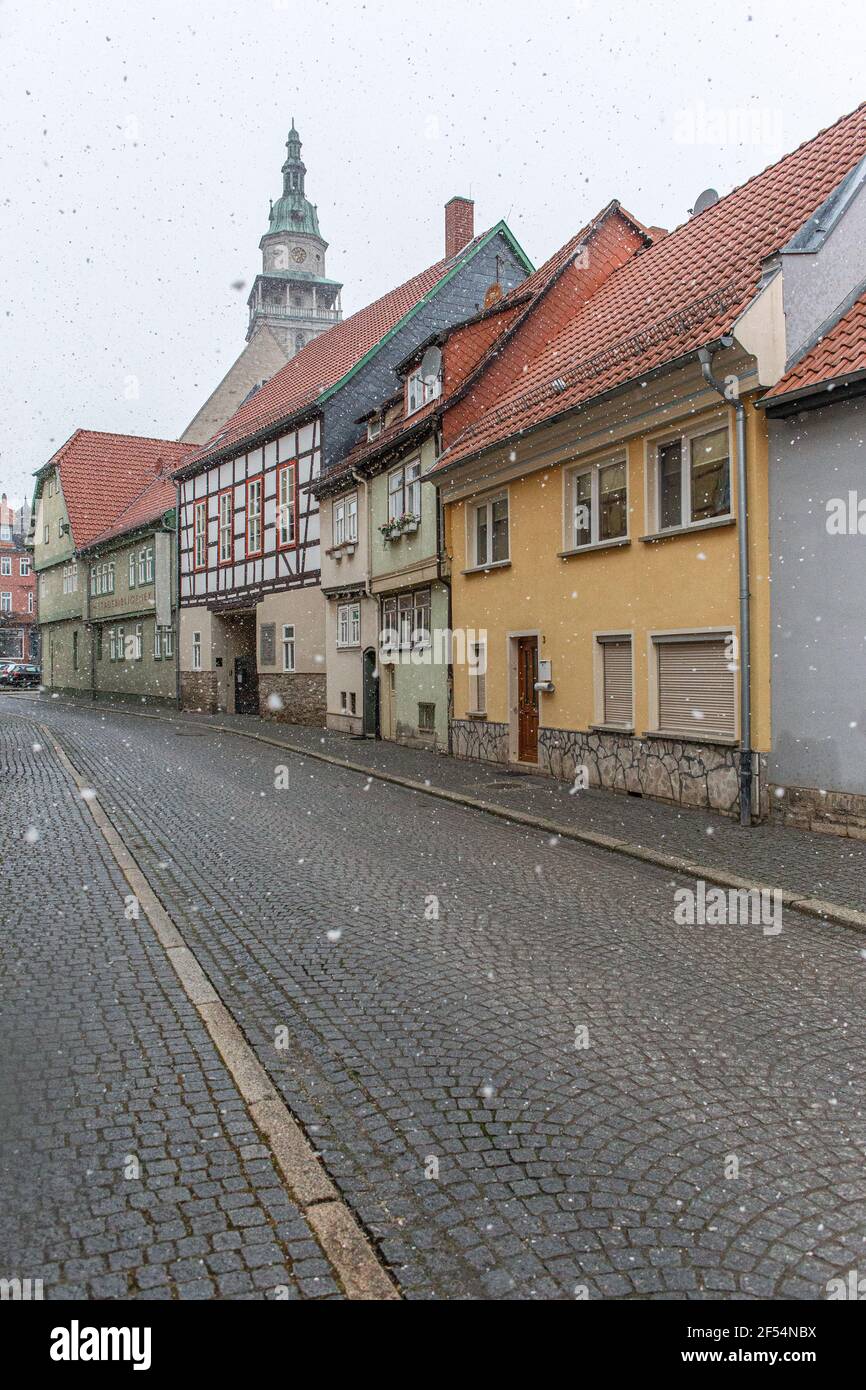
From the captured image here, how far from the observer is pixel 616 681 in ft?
48.2

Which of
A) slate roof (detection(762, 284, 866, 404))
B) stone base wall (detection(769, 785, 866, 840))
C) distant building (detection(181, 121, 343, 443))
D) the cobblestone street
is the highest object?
distant building (detection(181, 121, 343, 443))

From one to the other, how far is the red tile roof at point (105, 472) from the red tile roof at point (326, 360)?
1352 centimetres

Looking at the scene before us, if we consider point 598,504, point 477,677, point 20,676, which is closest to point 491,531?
point 477,677

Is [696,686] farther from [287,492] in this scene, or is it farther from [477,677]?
[287,492]

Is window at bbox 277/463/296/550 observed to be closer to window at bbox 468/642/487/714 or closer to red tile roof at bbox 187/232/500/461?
red tile roof at bbox 187/232/500/461

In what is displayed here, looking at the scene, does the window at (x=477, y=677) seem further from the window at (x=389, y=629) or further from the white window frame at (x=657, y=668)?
the white window frame at (x=657, y=668)

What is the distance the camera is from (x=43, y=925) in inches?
280

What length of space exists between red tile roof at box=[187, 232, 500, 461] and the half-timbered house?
8cm

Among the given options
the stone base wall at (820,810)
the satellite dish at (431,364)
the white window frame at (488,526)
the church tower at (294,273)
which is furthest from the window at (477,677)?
the church tower at (294,273)

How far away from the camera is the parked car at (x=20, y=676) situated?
58812 mm

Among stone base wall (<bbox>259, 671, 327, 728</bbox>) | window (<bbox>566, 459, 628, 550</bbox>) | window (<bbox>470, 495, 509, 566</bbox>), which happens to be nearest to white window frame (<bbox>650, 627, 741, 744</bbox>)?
window (<bbox>566, 459, 628, 550</bbox>)

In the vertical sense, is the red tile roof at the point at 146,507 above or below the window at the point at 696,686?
above

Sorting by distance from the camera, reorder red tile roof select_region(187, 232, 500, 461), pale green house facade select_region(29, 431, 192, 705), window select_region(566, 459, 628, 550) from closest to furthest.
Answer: window select_region(566, 459, 628, 550) < red tile roof select_region(187, 232, 500, 461) < pale green house facade select_region(29, 431, 192, 705)

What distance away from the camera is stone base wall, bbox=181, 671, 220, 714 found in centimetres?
3350
